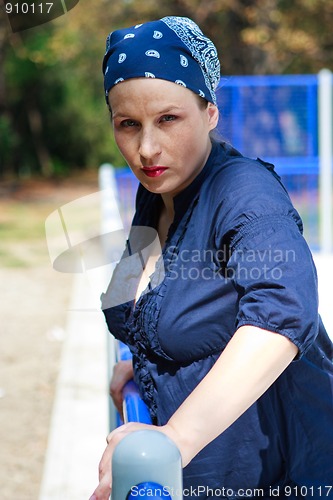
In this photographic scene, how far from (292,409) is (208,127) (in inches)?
22.0

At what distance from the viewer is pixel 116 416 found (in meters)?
2.34

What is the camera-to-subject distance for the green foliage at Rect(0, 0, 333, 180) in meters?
16.0

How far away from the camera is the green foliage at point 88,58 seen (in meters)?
16.0

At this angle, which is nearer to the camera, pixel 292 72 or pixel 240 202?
pixel 240 202

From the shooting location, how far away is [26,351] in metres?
6.25

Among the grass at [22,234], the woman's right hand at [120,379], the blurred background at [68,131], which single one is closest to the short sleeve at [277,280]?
the blurred background at [68,131]

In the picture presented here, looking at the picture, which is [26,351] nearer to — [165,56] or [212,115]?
[212,115]

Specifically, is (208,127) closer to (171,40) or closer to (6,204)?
(171,40)

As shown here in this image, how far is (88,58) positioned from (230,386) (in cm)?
2318

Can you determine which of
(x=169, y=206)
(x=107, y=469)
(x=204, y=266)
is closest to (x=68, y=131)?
(x=169, y=206)

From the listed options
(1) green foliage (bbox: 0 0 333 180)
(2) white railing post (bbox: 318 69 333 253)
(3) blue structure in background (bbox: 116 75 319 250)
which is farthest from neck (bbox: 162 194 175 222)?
(1) green foliage (bbox: 0 0 333 180)

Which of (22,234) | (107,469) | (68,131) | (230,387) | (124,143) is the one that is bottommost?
(68,131)

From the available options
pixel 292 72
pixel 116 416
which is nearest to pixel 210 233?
pixel 116 416

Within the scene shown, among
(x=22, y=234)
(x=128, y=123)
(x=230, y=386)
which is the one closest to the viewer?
(x=230, y=386)
